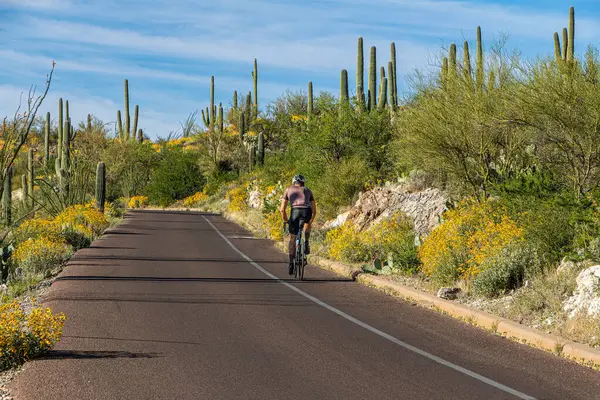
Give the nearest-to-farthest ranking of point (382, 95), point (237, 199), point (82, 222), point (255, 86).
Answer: point (82, 222), point (382, 95), point (237, 199), point (255, 86)

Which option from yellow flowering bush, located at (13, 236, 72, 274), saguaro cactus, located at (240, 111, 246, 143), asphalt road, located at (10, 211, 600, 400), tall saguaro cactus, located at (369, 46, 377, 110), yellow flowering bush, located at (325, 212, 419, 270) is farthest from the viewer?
saguaro cactus, located at (240, 111, 246, 143)

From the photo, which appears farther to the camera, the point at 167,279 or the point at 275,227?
the point at 275,227

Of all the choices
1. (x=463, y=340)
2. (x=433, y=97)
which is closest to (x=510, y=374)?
(x=463, y=340)

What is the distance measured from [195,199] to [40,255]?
4844 cm

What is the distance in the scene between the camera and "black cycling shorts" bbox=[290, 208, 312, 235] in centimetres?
1720

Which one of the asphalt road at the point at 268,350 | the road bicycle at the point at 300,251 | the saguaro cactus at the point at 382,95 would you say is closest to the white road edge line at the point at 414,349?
the asphalt road at the point at 268,350

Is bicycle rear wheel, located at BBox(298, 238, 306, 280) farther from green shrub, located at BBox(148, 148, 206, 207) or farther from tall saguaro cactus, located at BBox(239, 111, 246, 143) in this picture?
green shrub, located at BBox(148, 148, 206, 207)

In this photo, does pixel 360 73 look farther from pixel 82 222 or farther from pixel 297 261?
pixel 297 261

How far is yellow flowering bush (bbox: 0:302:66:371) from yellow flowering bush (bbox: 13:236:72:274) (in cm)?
918

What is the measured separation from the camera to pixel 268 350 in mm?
9555

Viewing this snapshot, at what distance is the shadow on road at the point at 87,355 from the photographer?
8.92 meters

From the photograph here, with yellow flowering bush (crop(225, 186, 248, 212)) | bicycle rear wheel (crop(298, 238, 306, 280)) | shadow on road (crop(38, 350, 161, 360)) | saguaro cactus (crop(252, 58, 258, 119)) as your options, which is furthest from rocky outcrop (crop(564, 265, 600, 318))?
saguaro cactus (crop(252, 58, 258, 119))

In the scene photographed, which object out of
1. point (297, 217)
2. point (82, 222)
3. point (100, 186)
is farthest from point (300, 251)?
point (100, 186)

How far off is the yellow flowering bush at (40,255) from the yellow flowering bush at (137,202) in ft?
155
